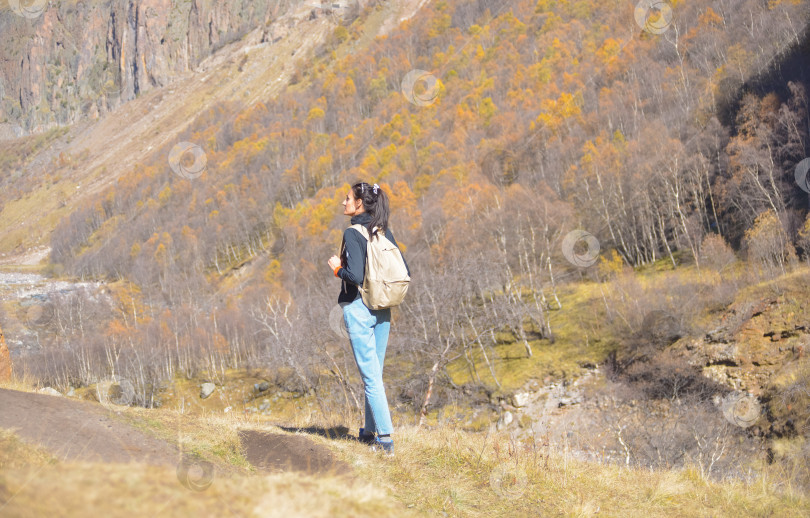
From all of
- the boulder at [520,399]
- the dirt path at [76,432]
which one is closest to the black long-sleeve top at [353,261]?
the dirt path at [76,432]

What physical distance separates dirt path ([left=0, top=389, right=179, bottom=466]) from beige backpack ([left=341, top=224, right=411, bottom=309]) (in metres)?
1.94

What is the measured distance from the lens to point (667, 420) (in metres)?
26.6

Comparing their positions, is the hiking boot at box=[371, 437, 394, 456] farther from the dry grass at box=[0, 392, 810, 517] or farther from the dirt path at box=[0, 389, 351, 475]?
the dirt path at box=[0, 389, 351, 475]

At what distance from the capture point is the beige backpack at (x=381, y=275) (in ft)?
15.5

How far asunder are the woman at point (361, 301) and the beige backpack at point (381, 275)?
56 millimetres

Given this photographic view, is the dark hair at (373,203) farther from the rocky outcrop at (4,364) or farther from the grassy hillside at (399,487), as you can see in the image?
the rocky outcrop at (4,364)

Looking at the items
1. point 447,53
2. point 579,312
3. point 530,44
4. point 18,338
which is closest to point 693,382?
point 579,312

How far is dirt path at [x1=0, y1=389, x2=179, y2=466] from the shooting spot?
352 cm

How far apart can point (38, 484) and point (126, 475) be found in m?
0.42

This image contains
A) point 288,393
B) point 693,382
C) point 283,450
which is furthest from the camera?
point 288,393

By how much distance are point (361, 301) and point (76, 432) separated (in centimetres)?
236

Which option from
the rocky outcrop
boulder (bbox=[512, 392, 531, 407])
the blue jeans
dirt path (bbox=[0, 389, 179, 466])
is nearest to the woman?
the blue jeans

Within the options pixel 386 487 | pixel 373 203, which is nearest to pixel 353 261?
A: pixel 373 203

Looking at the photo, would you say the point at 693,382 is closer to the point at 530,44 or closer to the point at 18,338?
the point at 18,338
